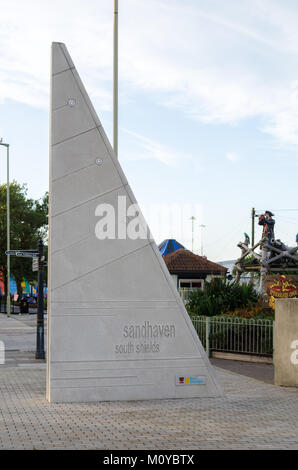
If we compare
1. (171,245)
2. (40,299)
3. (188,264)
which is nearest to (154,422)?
(40,299)

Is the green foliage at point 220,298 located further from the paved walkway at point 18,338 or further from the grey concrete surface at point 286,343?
the grey concrete surface at point 286,343

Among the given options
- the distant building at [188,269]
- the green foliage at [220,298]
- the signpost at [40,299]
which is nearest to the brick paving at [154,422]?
the signpost at [40,299]

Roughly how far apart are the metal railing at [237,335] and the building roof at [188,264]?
23141 millimetres

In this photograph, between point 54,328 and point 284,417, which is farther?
point 54,328

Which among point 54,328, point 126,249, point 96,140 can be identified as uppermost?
point 96,140

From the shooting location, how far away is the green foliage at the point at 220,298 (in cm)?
2150

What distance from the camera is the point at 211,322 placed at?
62.5 feet

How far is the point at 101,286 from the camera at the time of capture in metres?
11.7

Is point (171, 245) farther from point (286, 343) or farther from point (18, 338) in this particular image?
point (286, 343)

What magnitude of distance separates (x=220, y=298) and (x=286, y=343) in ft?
25.3

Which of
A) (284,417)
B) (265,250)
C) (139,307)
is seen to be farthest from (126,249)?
(265,250)

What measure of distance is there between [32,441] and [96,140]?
563cm
